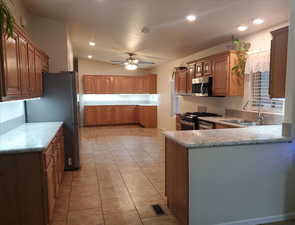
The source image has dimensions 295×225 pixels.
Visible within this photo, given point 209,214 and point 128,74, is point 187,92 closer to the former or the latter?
point 209,214

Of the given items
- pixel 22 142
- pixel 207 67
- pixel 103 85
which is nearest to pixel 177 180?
pixel 22 142

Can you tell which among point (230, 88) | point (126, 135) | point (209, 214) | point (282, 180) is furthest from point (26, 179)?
point (126, 135)

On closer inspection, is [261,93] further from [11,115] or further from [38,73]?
[11,115]

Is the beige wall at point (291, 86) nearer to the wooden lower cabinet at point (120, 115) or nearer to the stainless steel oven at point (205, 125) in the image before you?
the stainless steel oven at point (205, 125)

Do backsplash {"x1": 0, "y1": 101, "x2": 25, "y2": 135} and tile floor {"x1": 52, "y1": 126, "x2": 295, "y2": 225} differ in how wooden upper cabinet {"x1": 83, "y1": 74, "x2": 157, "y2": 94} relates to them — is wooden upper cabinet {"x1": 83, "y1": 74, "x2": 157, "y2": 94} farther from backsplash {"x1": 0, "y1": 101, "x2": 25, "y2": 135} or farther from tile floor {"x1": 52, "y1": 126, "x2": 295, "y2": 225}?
backsplash {"x1": 0, "y1": 101, "x2": 25, "y2": 135}

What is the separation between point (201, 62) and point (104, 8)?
99.3 inches

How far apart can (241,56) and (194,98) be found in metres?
2.26

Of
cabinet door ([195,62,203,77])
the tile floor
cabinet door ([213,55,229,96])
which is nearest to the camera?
the tile floor

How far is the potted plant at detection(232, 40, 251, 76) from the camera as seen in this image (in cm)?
411

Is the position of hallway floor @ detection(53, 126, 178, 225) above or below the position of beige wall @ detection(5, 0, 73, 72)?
below

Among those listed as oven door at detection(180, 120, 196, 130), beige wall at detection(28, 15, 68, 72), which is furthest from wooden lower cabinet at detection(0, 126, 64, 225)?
oven door at detection(180, 120, 196, 130)

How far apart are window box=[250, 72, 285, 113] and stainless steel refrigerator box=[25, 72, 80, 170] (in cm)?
332

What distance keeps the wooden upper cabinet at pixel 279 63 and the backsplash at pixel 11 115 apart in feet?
11.4

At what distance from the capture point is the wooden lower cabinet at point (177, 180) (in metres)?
2.19
